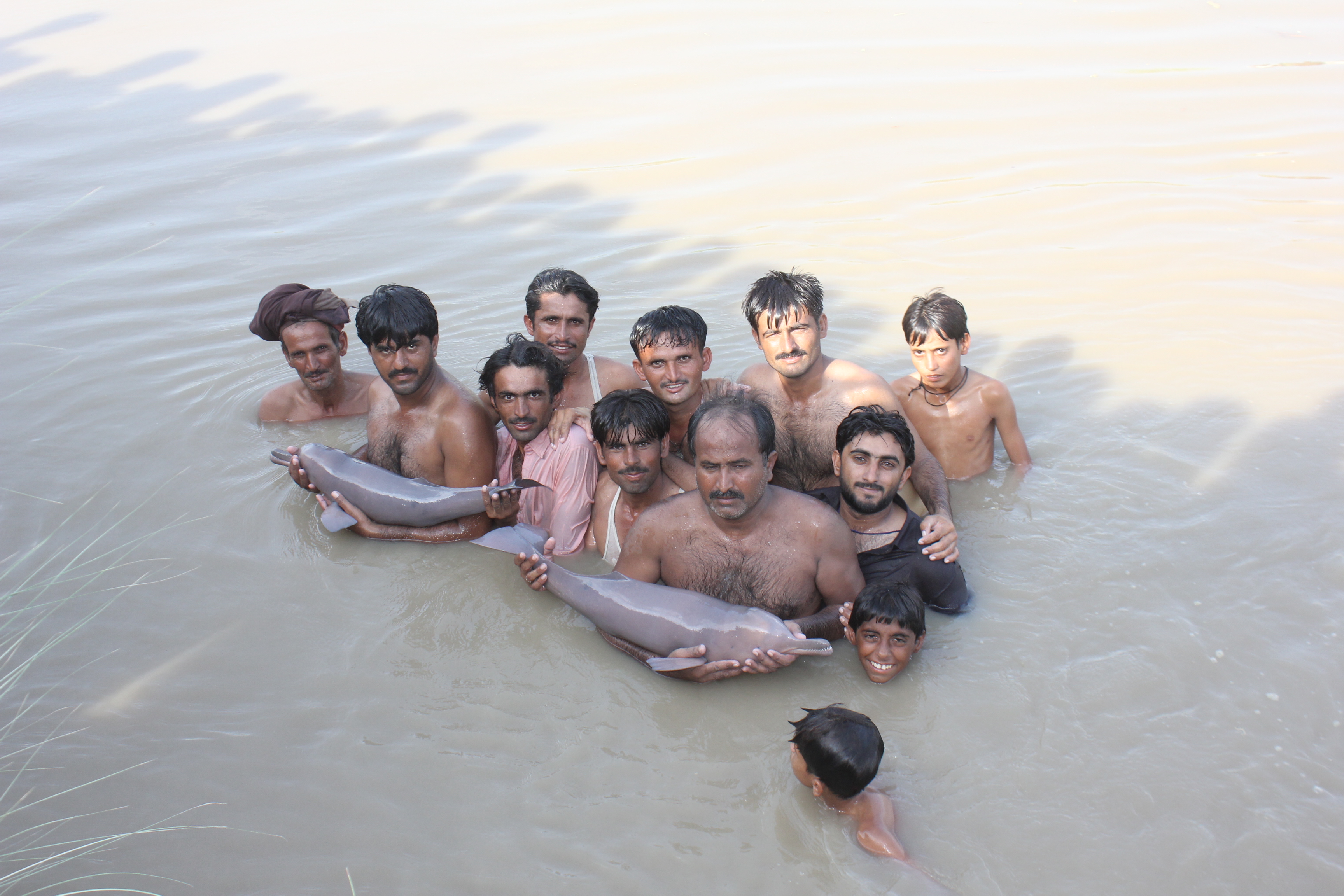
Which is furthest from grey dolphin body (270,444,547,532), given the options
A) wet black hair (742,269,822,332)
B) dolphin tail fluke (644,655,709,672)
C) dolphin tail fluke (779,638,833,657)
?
dolphin tail fluke (779,638,833,657)

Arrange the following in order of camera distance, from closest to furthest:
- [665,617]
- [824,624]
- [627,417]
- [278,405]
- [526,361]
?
1. [665,617]
2. [824,624]
3. [627,417]
4. [526,361]
5. [278,405]

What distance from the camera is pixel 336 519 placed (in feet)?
16.1

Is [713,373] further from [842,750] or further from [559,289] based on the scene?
[842,750]

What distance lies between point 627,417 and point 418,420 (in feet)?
4.07

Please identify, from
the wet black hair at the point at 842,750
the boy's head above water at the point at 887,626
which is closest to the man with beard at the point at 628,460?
the boy's head above water at the point at 887,626

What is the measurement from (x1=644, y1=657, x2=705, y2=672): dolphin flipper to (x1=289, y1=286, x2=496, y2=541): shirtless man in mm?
1514

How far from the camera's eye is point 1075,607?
4.38 m

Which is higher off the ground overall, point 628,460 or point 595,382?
point 595,382

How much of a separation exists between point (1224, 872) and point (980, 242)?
5604 mm

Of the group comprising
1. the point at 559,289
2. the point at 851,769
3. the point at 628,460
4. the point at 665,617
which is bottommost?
the point at 851,769

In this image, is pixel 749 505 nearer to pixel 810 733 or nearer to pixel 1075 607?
pixel 810 733

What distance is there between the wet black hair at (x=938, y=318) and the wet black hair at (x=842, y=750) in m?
2.29

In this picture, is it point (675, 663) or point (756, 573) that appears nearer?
point (675, 663)

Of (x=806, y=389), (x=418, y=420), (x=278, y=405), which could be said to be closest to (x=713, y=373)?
(x=806, y=389)
